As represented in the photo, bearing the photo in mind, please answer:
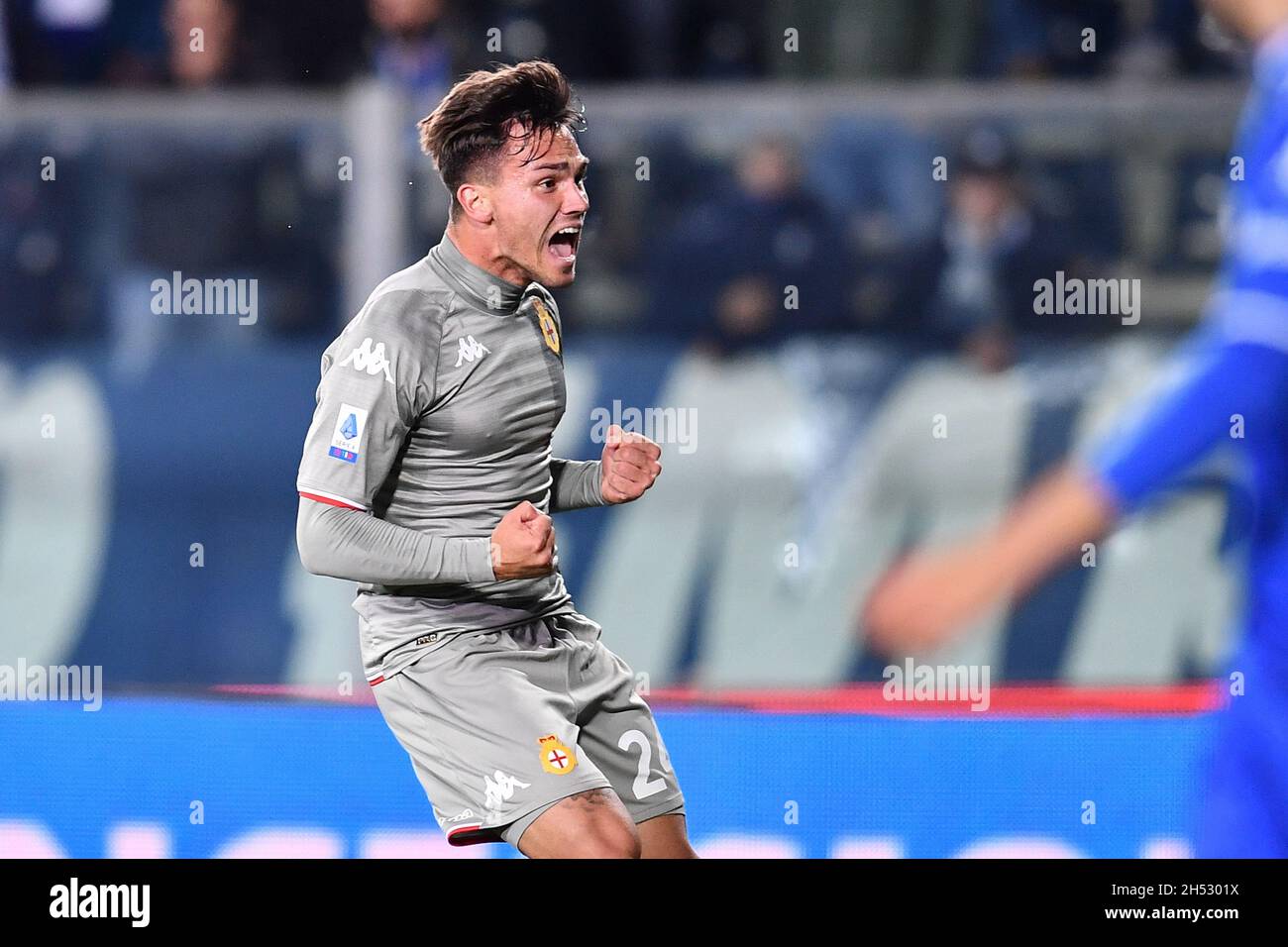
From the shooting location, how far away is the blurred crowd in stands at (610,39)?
5363 millimetres

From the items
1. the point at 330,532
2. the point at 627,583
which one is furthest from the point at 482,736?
the point at 627,583

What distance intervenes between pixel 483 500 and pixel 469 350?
9.9 inches

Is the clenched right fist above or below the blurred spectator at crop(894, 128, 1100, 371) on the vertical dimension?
below

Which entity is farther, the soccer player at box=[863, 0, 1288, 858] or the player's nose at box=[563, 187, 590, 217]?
the player's nose at box=[563, 187, 590, 217]

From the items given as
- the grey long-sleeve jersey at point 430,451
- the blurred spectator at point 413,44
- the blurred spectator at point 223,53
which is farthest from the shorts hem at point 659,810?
the blurred spectator at point 223,53

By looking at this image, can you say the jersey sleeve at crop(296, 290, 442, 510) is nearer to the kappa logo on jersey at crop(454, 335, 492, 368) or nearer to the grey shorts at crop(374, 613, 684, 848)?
the kappa logo on jersey at crop(454, 335, 492, 368)

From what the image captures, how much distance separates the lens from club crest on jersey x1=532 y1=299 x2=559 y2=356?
3016 mm

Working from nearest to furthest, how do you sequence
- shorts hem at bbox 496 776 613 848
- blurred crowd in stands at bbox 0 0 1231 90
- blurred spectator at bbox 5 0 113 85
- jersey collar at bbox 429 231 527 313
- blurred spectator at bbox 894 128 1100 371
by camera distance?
shorts hem at bbox 496 776 613 848 → jersey collar at bbox 429 231 527 313 → blurred spectator at bbox 894 128 1100 371 → blurred crowd in stands at bbox 0 0 1231 90 → blurred spectator at bbox 5 0 113 85

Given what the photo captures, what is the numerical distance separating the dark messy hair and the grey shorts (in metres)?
0.75

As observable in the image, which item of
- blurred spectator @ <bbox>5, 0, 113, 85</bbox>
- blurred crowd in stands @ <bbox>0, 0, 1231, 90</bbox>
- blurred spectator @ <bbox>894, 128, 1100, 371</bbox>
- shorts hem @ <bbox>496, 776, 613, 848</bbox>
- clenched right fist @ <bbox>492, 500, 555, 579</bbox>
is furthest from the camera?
blurred spectator @ <bbox>5, 0, 113, 85</bbox>

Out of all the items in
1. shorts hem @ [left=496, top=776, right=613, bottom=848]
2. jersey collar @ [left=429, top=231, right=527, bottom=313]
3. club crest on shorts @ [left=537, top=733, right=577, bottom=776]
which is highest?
jersey collar @ [left=429, top=231, right=527, bottom=313]

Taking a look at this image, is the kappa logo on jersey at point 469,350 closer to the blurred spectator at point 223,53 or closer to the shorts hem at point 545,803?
the shorts hem at point 545,803

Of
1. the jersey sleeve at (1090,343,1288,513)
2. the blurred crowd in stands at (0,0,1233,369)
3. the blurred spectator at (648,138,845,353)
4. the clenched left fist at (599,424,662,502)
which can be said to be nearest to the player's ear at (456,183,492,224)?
the clenched left fist at (599,424,662,502)
